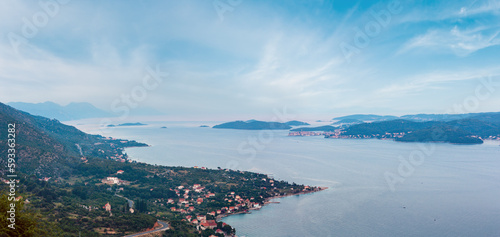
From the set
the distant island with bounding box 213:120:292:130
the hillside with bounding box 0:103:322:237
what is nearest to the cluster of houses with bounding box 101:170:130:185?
the hillside with bounding box 0:103:322:237

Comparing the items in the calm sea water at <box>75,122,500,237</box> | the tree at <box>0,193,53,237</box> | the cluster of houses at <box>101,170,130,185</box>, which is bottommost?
the calm sea water at <box>75,122,500,237</box>

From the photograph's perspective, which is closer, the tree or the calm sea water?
the tree

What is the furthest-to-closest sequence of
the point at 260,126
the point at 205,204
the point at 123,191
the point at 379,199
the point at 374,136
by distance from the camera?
the point at 260,126 < the point at 374,136 < the point at 379,199 < the point at 123,191 < the point at 205,204

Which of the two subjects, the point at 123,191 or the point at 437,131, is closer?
the point at 123,191

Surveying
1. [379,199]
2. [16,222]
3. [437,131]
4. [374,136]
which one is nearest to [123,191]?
[16,222]

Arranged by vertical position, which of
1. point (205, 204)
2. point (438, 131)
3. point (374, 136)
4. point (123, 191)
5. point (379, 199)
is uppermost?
point (438, 131)

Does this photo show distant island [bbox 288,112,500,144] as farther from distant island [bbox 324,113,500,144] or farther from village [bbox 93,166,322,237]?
village [bbox 93,166,322,237]

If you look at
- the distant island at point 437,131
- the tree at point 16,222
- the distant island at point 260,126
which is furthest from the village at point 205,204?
the distant island at point 260,126

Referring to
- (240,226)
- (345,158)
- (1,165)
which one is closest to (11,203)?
(240,226)

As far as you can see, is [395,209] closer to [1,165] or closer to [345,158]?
[345,158]

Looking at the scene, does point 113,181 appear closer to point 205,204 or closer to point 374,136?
point 205,204

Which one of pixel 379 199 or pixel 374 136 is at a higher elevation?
pixel 374 136
